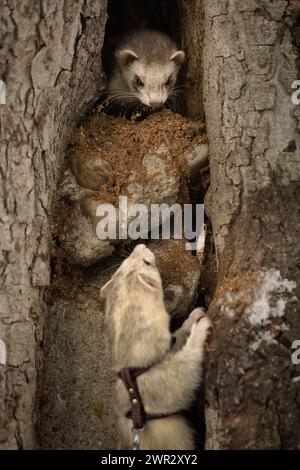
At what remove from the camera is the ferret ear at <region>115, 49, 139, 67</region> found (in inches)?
224

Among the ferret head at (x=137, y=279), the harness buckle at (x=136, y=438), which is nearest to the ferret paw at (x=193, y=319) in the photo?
the ferret head at (x=137, y=279)

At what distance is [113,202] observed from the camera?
16.0 ft

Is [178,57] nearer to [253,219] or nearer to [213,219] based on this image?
[213,219]

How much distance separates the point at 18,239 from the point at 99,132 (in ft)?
4.19

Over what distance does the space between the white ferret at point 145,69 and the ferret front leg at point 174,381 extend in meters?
2.39

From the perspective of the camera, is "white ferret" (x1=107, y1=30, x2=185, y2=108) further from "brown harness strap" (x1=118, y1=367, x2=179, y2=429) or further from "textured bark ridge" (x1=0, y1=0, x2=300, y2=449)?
"brown harness strap" (x1=118, y1=367, x2=179, y2=429)

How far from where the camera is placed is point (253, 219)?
4.38 m

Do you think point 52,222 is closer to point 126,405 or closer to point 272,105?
point 126,405

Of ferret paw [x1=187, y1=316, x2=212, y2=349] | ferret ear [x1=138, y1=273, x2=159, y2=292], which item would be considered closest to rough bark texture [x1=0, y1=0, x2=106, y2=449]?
ferret ear [x1=138, y1=273, x2=159, y2=292]

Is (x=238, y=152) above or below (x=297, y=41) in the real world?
below

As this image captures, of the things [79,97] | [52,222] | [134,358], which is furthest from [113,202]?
[134,358]

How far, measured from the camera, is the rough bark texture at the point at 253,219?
12.7 ft

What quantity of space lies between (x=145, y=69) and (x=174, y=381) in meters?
3.02

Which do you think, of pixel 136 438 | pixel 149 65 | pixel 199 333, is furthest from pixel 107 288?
pixel 149 65
